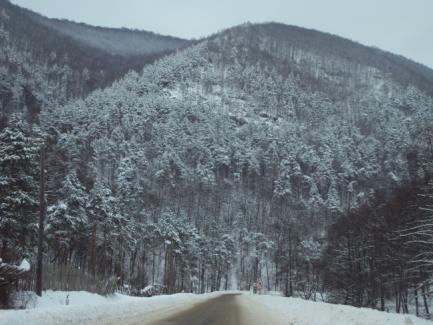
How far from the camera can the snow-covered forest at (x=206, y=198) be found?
1651 inches

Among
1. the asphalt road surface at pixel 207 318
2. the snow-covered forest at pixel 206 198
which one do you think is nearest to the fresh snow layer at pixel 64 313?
the asphalt road surface at pixel 207 318

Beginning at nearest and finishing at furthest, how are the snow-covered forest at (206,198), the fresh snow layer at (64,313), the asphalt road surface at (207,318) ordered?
the fresh snow layer at (64,313)
the asphalt road surface at (207,318)
the snow-covered forest at (206,198)

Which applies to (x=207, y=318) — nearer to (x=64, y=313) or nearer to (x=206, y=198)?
(x=64, y=313)

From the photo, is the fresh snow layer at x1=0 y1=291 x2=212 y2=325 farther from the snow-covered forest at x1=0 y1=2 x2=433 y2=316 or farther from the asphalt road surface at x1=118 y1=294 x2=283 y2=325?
the snow-covered forest at x1=0 y1=2 x2=433 y2=316

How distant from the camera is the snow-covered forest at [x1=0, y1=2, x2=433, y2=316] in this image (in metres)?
41.9

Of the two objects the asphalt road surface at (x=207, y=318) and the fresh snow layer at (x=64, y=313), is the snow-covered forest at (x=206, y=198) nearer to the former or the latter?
the fresh snow layer at (x=64, y=313)

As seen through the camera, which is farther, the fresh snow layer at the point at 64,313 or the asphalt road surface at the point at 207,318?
the asphalt road surface at the point at 207,318

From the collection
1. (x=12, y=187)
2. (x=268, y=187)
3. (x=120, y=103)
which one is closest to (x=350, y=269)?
(x=12, y=187)

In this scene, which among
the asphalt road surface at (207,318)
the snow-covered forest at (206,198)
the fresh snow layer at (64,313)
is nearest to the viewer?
the fresh snow layer at (64,313)

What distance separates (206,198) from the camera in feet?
453

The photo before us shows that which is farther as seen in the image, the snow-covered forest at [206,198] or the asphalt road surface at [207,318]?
the snow-covered forest at [206,198]

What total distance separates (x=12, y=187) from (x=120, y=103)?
155 metres

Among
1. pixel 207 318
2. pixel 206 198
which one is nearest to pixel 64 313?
pixel 207 318

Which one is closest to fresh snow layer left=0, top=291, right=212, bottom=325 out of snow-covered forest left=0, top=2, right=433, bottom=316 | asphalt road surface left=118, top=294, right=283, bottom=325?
asphalt road surface left=118, top=294, right=283, bottom=325
